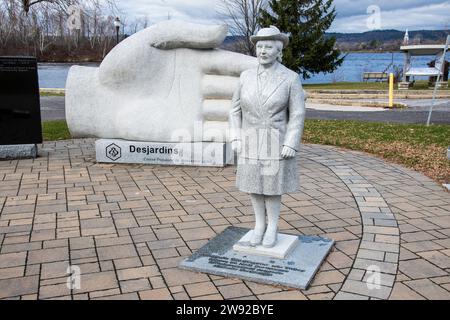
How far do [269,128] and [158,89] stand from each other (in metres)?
4.54

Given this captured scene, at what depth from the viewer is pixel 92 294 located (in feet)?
12.0

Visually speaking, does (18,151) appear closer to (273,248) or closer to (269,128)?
(273,248)

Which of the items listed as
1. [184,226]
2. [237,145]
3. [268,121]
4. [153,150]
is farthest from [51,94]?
[268,121]

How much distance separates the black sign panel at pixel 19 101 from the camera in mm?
8375

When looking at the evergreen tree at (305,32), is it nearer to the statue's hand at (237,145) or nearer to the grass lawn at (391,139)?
the grass lawn at (391,139)

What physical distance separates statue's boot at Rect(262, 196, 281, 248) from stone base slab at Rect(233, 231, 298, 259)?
5 centimetres

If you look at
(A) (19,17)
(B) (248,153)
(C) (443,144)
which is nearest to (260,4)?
(A) (19,17)

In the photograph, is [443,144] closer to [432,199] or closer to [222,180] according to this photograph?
[432,199]

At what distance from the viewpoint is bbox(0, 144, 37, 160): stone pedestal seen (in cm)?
859

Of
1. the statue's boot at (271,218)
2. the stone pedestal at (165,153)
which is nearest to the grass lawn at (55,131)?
the stone pedestal at (165,153)

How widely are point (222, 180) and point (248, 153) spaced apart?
3.12 m

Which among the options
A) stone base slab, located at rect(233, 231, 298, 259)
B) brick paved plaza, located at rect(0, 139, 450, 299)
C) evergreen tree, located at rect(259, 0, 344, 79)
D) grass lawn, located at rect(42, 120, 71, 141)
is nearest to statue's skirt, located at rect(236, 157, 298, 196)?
stone base slab, located at rect(233, 231, 298, 259)

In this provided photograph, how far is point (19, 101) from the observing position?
8.52 meters

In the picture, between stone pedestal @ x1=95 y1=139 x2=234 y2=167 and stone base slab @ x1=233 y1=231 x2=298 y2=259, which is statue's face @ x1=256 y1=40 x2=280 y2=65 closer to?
stone base slab @ x1=233 y1=231 x2=298 y2=259
